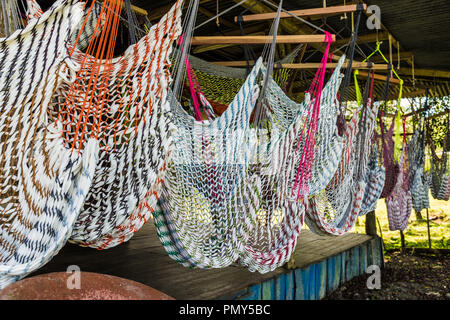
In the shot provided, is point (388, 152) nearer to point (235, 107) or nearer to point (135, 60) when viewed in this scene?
point (235, 107)

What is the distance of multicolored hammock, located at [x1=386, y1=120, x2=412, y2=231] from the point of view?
3082mm

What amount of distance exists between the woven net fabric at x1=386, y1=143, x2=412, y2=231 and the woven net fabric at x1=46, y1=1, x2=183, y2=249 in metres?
2.59

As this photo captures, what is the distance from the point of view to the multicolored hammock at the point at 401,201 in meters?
3.08

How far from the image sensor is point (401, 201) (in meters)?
3.21

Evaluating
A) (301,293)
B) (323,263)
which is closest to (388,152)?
(323,263)

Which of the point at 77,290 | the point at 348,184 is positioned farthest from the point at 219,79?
the point at 77,290

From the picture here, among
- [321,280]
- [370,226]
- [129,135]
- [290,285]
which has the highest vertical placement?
[129,135]

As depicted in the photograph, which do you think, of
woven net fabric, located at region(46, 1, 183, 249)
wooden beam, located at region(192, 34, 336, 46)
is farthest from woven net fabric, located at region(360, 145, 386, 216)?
woven net fabric, located at region(46, 1, 183, 249)

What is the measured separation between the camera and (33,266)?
765 mm

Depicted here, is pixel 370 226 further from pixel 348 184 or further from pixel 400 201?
pixel 348 184

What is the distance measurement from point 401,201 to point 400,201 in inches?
0.7

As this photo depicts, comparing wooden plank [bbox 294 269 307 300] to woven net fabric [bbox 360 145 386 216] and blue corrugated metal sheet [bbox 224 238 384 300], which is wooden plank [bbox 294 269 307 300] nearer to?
blue corrugated metal sheet [bbox 224 238 384 300]

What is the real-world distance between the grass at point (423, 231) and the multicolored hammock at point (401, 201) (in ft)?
8.71
